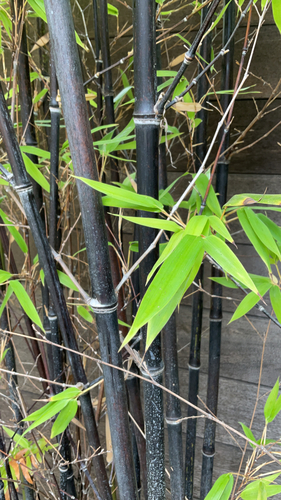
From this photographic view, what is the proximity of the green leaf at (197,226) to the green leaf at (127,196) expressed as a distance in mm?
41

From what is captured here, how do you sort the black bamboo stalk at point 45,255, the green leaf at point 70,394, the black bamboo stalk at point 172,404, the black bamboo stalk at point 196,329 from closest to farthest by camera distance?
1. the black bamboo stalk at point 45,255
2. the green leaf at point 70,394
3. the black bamboo stalk at point 172,404
4. the black bamboo stalk at point 196,329

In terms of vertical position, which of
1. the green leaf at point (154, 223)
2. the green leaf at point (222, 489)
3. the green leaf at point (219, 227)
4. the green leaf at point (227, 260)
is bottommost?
the green leaf at point (222, 489)

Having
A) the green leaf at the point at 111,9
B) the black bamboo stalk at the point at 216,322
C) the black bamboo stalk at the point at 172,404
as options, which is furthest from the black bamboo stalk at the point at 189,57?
the green leaf at the point at 111,9

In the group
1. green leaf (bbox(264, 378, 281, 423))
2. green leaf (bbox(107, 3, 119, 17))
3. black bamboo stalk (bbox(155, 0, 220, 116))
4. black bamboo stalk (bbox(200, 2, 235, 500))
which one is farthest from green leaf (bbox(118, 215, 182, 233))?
green leaf (bbox(107, 3, 119, 17))

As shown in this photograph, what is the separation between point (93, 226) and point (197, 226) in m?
0.12

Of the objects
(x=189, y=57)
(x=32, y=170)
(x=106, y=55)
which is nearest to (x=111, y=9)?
(x=106, y=55)

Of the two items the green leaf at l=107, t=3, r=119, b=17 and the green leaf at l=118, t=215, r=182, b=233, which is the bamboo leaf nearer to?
the green leaf at l=118, t=215, r=182, b=233

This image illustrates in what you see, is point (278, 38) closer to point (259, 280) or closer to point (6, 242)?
point (259, 280)

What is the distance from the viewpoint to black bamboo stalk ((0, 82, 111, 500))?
0.44 metres

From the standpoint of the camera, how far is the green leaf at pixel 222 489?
0.64 meters

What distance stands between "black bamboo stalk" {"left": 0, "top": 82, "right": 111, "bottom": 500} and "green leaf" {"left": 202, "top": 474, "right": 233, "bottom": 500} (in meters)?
0.19

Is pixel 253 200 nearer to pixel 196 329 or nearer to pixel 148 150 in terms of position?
pixel 148 150

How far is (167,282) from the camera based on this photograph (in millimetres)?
329

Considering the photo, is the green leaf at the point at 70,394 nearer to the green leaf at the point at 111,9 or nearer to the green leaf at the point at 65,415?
the green leaf at the point at 65,415
